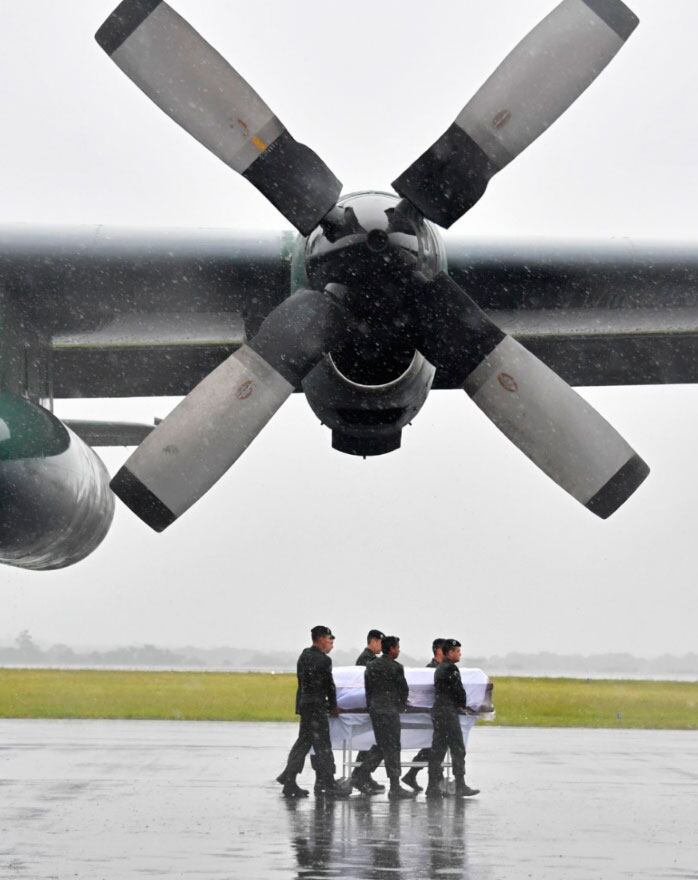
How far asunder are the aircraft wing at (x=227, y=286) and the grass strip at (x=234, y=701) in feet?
54.8

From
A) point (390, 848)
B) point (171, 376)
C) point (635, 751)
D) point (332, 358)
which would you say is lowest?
point (390, 848)

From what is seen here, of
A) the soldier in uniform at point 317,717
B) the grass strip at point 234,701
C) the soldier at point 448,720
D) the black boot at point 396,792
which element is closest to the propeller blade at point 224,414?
the soldier in uniform at point 317,717

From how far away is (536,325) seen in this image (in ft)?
33.7

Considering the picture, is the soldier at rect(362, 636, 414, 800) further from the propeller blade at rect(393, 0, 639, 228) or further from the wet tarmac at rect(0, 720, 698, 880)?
the propeller blade at rect(393, 0, 639, 228)

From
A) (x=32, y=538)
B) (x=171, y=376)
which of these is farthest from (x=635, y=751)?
(x=32, y=538)

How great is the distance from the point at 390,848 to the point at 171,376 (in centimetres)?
466

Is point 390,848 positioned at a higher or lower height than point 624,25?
lower

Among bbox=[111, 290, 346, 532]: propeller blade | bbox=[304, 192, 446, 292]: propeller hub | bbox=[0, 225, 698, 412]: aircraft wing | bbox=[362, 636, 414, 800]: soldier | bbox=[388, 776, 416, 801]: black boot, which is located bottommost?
bbox=[388, 776, 416, 801]: black boot

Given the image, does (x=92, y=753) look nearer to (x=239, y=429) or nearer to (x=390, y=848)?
(x=390, y=848)

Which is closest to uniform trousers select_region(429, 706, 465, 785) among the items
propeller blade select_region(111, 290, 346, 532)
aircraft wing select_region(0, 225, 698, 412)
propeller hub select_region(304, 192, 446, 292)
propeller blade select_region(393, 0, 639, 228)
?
aircraft wing select_region(0, 225, 698, 412)

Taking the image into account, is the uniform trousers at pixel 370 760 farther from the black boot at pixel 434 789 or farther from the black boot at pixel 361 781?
the black boot at pixel 434 789

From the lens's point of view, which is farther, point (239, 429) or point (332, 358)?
point (332, 358)

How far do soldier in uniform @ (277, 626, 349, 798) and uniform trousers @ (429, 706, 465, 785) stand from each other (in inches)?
35.2

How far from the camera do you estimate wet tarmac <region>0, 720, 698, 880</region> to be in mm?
8688
